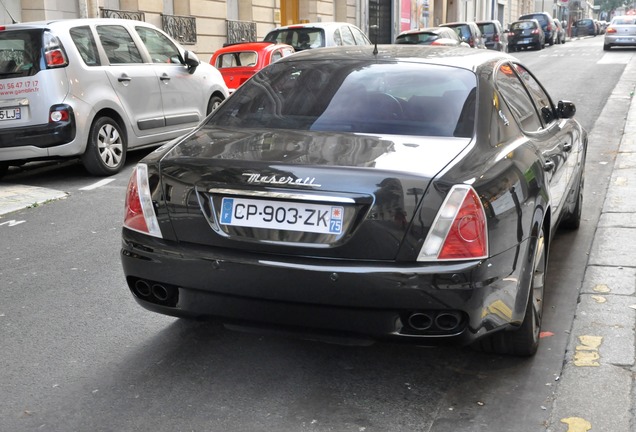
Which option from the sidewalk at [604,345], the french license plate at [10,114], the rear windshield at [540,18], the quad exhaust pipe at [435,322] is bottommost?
the sidewalk at [604,345]

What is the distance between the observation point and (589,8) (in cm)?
12812

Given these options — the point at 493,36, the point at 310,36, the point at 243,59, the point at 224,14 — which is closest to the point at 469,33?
the point at 493,36

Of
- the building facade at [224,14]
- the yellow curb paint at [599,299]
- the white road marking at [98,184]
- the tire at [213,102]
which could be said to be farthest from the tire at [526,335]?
the building facade at [224,14]

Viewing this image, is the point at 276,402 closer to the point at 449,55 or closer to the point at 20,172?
the point at 449,55

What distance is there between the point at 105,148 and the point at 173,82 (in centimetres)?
147

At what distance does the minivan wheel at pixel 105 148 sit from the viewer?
8.75 metres

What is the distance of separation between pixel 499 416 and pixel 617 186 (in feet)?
16.5

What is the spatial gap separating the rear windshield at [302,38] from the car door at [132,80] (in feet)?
23.6

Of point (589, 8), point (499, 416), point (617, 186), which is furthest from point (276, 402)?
point (589, 8)

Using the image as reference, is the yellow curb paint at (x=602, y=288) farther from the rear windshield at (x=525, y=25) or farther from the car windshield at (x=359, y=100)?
the rear windshield at (x=525, y=25)

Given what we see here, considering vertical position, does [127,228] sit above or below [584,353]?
above

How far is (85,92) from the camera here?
861 cm

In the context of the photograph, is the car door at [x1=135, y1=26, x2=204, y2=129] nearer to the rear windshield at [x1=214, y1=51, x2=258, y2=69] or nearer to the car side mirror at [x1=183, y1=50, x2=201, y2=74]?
the car side mirror at [x1=183, y1=50, x2=201, y2=74]

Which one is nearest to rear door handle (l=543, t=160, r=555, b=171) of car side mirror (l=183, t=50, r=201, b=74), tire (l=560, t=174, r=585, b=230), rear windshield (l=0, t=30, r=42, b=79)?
tire (l=560, t=174, r=585, b=230)
